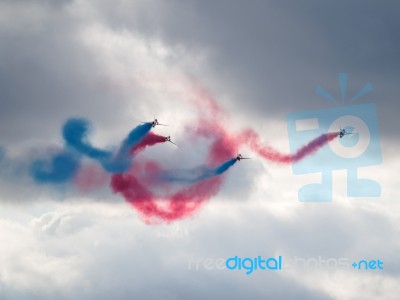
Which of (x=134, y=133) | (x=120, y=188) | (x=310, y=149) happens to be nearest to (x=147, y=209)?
(x=120, y=188)

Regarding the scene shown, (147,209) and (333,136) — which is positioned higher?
(333,136)

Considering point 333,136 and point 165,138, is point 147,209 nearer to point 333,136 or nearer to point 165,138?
point 165,138

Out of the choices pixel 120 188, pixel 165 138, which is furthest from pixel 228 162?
pixel 120 188

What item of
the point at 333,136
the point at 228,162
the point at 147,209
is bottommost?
the point at 147,209

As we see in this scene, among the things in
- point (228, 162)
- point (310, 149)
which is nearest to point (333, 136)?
point (310, 149)

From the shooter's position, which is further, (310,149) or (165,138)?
(310,149)

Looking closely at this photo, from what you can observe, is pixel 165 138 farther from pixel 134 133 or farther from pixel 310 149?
pixel 310 149

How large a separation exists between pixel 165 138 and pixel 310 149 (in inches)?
1161

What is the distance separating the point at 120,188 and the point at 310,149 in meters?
38.3

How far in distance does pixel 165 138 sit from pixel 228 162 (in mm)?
12602

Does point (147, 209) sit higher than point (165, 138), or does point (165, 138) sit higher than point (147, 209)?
point (165, 138)

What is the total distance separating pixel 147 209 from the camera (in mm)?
123688

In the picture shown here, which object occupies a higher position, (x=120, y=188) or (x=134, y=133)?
(x=134, y=133)

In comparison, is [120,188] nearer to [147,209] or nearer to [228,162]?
[147,209]
